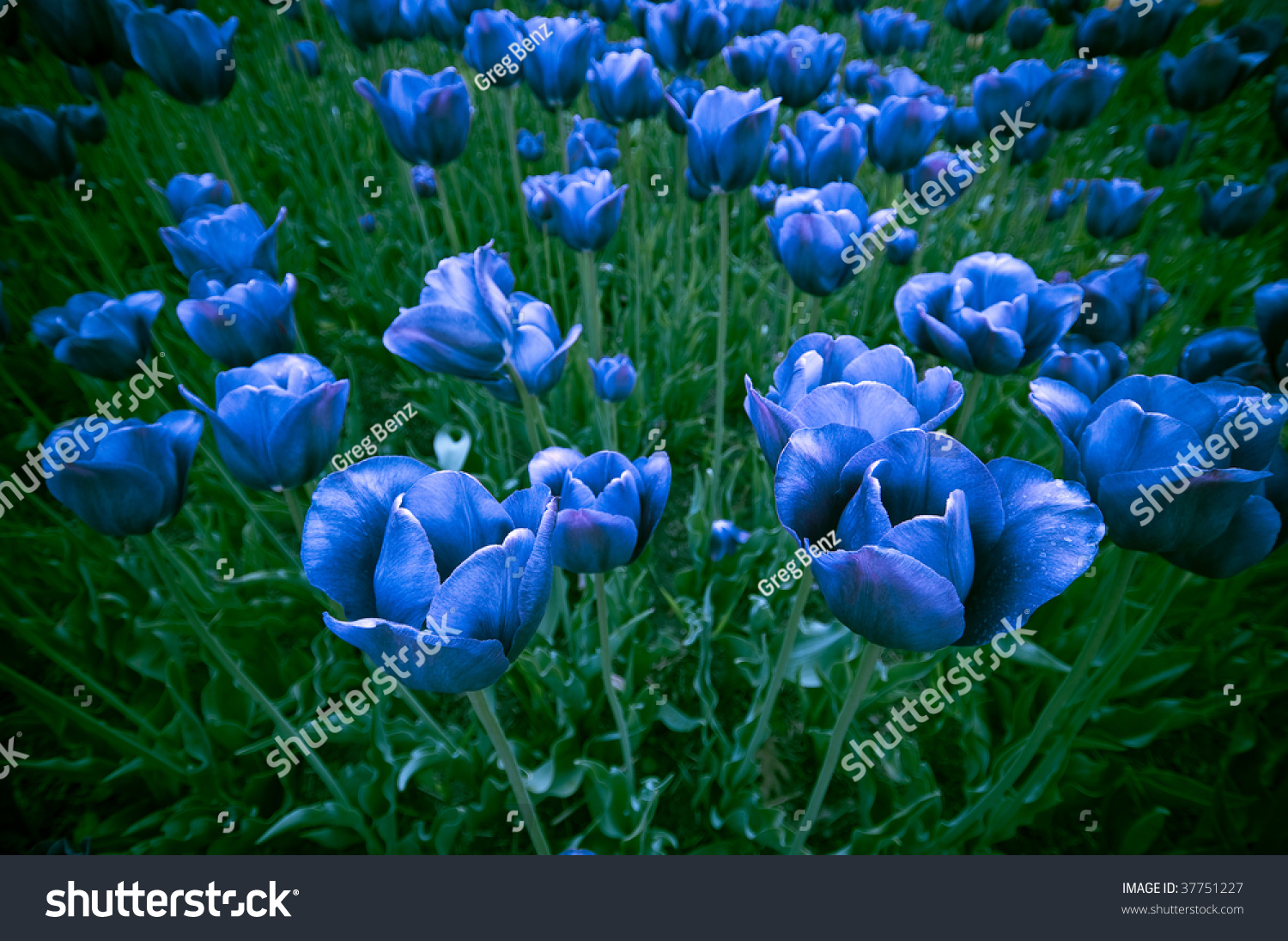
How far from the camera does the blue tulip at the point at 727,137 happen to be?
96 cm

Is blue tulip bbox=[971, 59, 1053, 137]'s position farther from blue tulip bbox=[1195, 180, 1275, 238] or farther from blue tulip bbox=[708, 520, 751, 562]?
blue tulip bbox=[708, 520, 751, 562]

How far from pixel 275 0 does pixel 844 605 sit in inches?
88.1

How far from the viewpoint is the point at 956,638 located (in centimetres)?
45

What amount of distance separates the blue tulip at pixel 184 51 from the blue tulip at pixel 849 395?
50.7 inches

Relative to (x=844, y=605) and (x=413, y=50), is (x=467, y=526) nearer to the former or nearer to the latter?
(x=844, y=605)

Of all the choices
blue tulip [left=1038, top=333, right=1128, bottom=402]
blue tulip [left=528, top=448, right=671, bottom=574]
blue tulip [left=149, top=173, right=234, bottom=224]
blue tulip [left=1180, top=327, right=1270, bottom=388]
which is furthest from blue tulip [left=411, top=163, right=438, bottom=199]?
blue tulip [left=1180, top=327, right=1270, bottom=388]

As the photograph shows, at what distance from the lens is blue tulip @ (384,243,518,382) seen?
685 mm

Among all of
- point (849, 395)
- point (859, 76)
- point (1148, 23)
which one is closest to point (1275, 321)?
point (849, 395)

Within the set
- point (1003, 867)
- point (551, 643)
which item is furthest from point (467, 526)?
point (551, 643)

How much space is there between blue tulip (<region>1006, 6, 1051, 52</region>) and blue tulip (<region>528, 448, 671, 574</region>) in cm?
223

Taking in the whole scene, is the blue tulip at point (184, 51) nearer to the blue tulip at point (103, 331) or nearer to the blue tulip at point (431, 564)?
the blue tulip at point (103, 331)

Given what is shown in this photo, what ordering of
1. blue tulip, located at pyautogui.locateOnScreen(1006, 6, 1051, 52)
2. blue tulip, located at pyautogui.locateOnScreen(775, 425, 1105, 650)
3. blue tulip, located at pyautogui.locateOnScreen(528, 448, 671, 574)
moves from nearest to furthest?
1. blue tulip, located at pyautogui.locateOnScreen(775, 425, 1105, 650)
2. blue tulip, located at pyautogui.locateOnScreen(528, 448, 671, 574)
3. blue tulip, located at pyautogui.locateOnScreen(1006, 6, 1051, 52)

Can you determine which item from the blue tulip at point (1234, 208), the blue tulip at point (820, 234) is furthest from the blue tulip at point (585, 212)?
the blue tulip at point (1234, 208)

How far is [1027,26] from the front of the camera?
2.00 m
